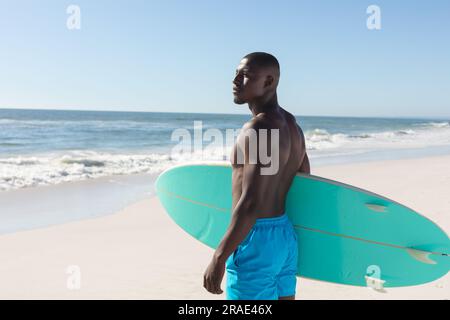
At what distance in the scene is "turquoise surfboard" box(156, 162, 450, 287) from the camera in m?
2.20

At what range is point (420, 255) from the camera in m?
2.31

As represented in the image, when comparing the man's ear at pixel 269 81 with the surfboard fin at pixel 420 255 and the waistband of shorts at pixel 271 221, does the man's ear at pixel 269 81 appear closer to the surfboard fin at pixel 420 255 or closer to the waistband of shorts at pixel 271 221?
the waistband of shorts at pixel 271 221

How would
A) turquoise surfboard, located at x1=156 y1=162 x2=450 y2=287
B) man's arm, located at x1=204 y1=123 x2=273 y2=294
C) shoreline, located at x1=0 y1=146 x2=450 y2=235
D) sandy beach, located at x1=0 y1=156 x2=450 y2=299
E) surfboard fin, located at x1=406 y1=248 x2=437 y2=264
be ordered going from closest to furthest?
man's arm, located at x1=204 y1=123 x2=273 y2=294 → turquoise surfboard, located at x1=156 y1=162 x2=450 y2=287 → surfboard fin, located at x1=406 y1=248 x2=437 y2=264 → sandy beach, located at x1=0 y1=156 x2=450 y2=299 → shoreline, located at x1=0 y1=146 x2=450 y2=235

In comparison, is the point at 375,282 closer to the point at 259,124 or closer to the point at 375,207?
the point at 375,207

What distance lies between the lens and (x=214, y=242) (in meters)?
2.54

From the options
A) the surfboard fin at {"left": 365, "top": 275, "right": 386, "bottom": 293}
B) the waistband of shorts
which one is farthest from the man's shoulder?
the surfboard fin at {"left": 365, "top": 275, "right": 386, "bottom": 293}

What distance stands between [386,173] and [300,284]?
6.21 meters

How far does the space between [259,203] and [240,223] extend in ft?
0.32

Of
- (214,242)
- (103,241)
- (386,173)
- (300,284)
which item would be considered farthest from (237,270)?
(386,173)

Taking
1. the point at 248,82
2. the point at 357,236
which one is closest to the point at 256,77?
the point at 248,82

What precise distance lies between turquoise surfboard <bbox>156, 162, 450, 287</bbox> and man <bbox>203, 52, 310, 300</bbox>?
1.11 feet

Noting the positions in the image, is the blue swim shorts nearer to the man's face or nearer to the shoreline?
the man's face

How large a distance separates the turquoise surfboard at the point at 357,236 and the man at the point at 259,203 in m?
0.34
